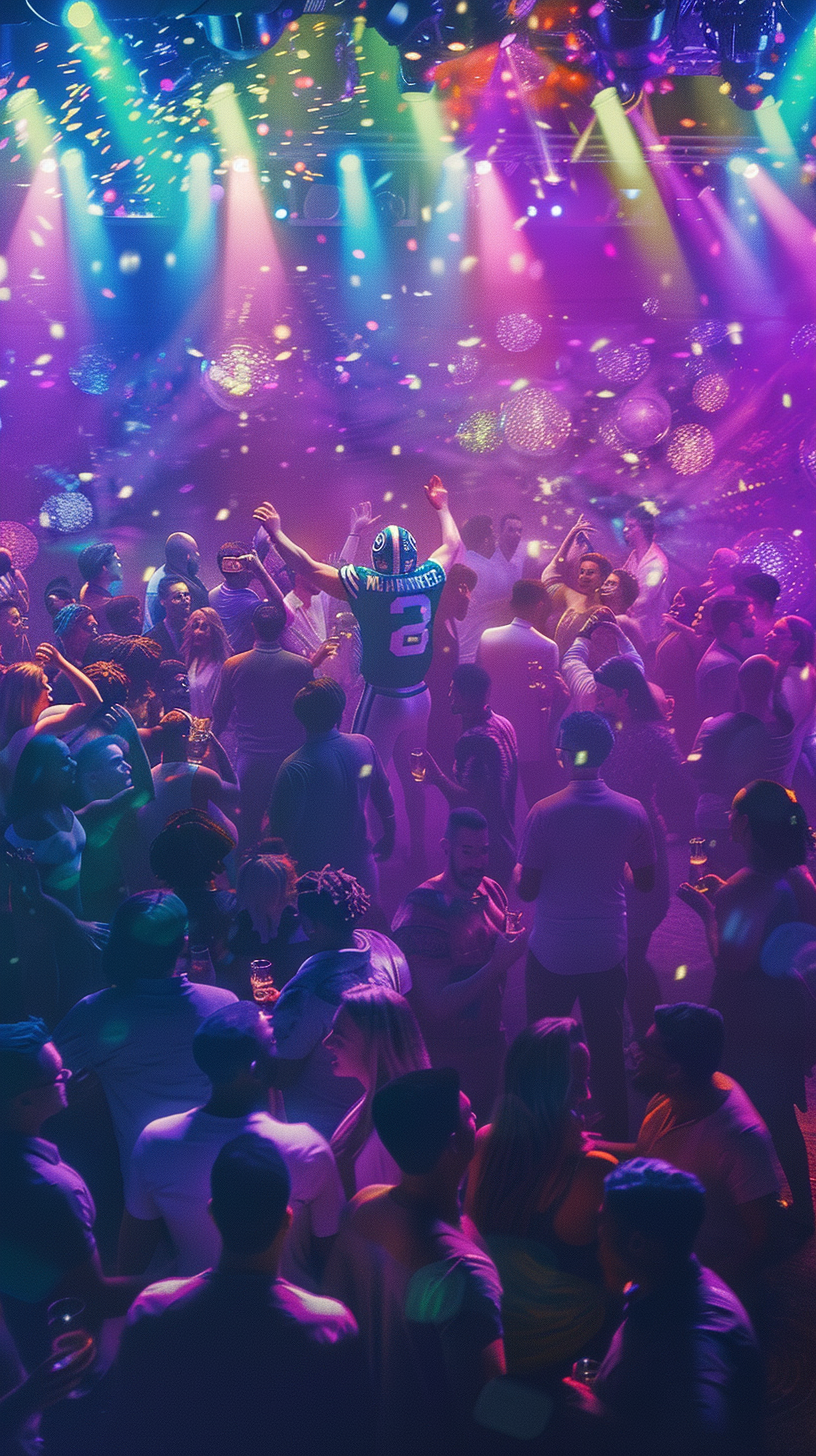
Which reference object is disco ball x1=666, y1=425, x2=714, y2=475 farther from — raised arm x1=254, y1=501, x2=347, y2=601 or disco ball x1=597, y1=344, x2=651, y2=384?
raised arm x1=254, y1=501, x2=347, y2=601

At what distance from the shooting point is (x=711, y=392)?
9.40 meters

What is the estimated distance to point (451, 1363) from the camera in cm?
147

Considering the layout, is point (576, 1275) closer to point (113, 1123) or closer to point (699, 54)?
point (113, 1123)

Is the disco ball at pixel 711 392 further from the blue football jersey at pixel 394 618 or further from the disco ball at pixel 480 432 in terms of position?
the blue football jersey at pixel 394 618

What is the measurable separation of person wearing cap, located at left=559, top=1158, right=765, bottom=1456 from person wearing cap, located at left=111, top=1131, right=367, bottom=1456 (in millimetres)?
341

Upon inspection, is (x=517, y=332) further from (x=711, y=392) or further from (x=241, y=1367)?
(x=241, y=1367)

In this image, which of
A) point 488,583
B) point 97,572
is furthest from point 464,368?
point 97,572

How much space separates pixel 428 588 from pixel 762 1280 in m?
2.78

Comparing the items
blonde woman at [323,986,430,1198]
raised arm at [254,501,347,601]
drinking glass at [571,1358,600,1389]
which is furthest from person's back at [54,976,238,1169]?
raised arm at [254,501,347,601]

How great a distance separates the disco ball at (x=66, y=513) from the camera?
926 centimetres

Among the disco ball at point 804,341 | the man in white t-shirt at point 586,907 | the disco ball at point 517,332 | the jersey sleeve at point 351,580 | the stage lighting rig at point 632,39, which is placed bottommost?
the man in white t-shirt at point 586,907

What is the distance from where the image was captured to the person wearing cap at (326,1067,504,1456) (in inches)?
58.0

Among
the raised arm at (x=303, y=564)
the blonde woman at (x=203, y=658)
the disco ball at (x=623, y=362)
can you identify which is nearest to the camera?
the raised arm at (x=303, y=564)

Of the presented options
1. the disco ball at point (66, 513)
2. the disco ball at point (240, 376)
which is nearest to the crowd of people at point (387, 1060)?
the disco ball at point (240, 376)
